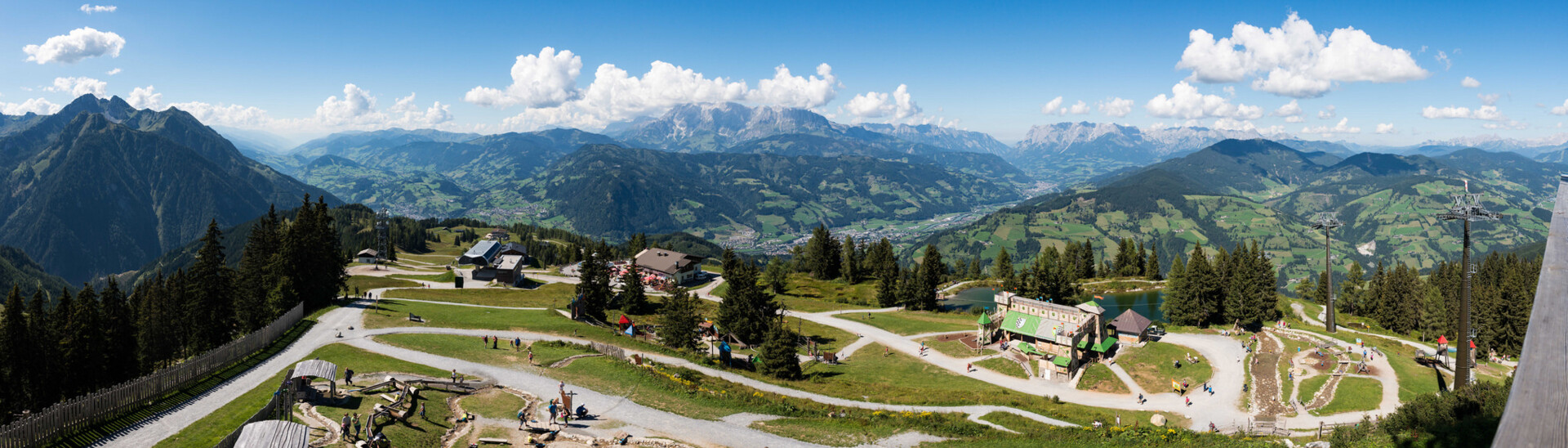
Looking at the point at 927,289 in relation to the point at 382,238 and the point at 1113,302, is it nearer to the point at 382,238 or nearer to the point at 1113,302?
the point at 1113,302

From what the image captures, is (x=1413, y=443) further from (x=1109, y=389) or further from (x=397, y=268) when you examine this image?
(x=397, y=268)

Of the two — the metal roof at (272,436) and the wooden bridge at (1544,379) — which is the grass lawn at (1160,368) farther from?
the metal roof at (272,436)

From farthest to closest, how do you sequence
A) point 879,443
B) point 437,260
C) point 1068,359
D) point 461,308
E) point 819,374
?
point 437,260
point 461,308
point 1068,359
point 819,374
point 879,443

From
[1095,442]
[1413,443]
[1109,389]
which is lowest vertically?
[1109,389]

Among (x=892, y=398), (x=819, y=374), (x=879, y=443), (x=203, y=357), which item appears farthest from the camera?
(x=819, y=374)

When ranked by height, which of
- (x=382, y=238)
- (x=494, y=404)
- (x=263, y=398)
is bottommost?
(x=494, y=404)

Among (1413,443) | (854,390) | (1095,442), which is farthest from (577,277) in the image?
(1413,443)

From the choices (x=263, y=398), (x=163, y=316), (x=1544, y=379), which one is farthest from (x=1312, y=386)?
(x=163, y=316)

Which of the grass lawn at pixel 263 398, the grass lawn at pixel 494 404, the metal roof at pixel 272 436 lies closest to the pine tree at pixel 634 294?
the grass lawn at pixel 263 398
